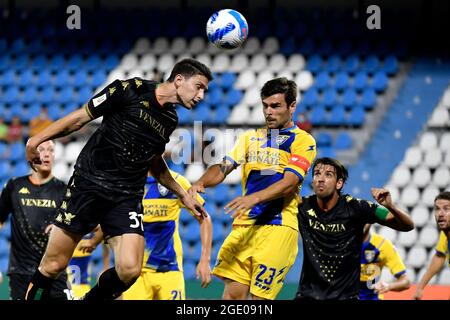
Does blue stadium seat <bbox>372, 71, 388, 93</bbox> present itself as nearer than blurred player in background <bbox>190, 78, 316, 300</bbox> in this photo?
No

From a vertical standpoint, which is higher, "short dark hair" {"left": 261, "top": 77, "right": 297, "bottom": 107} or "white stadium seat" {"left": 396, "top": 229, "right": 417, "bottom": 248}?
"short dark hair" {"left": 261, "top": 77, "right": 297, "bottom": 107}

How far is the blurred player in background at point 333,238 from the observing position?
6609 mm

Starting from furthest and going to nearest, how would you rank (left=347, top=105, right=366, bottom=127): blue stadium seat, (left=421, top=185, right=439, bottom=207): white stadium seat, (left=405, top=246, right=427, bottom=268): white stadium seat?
(left=347, top=105, right=366, bottom=127): blue stadium seat → (left=421, top=185, right=439, bottom=207): white stadium seat → (left=405, top=246, right=427, bottom=268): white stadium seat

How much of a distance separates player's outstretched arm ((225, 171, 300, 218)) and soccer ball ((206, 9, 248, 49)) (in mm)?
1556

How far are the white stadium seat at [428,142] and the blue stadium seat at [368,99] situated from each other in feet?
4.46

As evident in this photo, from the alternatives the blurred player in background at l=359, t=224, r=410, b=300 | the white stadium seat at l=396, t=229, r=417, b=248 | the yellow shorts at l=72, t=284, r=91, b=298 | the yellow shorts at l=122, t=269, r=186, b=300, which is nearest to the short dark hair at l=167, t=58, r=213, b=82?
the yellow shorts at l=122, t=269, r=186, b=300

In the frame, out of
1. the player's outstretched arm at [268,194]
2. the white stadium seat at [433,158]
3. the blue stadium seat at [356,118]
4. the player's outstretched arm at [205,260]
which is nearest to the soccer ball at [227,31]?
the player's outstretched arm at [268,194]

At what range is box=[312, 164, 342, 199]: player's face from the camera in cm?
669

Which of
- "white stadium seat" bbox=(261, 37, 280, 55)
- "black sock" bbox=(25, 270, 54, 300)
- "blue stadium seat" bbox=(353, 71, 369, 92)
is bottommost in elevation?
"black sock" bbox=(25, 270, 54, 300)

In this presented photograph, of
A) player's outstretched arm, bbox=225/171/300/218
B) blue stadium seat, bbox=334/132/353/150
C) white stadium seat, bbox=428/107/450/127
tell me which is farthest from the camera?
white stadium seat, bbox=428/107/450/127

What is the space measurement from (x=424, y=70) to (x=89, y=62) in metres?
7.46

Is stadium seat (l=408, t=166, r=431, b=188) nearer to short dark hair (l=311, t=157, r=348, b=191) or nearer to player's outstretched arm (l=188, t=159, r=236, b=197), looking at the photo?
short dark hair (l=311, t=157, r=348, b=191)

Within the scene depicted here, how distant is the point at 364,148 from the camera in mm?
15664
